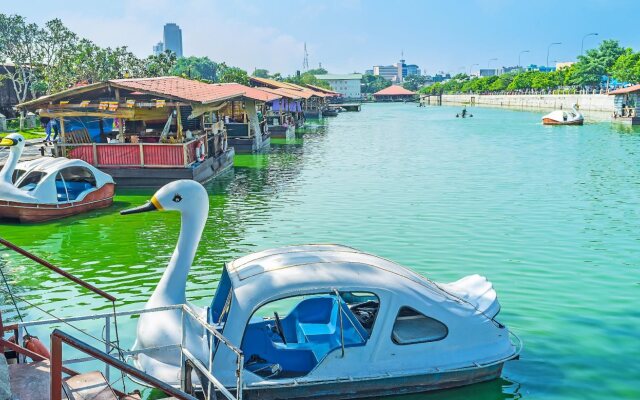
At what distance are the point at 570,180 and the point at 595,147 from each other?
15374 millimetres

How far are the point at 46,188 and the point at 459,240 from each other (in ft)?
39.8

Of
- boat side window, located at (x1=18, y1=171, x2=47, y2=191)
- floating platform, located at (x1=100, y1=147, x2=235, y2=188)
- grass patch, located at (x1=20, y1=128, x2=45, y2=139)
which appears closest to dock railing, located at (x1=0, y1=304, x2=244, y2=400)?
boat side window, located at (x1=18, y1=171, x2=47, y2=191)

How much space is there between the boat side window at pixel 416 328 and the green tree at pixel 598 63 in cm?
9620

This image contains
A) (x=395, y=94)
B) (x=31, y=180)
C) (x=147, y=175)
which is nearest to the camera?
(x=31, y=180)

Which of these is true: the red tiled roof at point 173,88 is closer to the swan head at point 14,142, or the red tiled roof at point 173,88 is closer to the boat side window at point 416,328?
the swan head at point 14,142

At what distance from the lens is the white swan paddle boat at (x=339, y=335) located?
7234 millimetres

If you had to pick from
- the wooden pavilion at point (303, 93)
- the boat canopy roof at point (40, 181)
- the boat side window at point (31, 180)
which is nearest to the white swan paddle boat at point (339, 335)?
the boat canopy roof at point (40, 181)

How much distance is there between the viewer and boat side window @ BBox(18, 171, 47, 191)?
1897 cm

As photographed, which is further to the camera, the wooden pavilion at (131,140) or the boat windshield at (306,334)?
the wooden pavilion at (131,140)

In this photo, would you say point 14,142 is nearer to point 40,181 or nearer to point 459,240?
point 40,181

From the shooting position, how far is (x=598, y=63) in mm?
94062

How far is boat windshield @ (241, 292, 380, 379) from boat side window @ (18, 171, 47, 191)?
13351 millimetres

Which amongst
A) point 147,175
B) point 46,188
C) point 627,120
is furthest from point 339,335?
point 627,120

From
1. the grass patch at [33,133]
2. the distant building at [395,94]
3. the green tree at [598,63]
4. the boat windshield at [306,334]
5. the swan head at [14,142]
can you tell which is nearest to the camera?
the boat windshield at [306,334]
